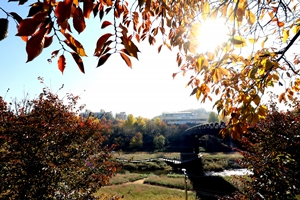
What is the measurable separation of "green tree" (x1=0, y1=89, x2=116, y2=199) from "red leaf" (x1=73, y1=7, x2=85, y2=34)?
6323 millimetres

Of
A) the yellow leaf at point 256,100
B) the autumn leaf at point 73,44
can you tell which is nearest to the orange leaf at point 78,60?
the autumn leaf at point 73,44

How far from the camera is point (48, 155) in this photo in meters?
6.77

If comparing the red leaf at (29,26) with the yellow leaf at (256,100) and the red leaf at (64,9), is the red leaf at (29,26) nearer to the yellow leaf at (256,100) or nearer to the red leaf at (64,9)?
the red leaf at (64,9)

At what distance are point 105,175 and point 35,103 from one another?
414cm

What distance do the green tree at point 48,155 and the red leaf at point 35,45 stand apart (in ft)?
20.8

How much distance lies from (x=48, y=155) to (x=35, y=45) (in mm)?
6860

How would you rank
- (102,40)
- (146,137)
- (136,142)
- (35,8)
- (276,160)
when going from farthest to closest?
(146,137), (136,142), (276,160), (102,40), (35,8)

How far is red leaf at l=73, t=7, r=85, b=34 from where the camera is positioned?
3.80 feet

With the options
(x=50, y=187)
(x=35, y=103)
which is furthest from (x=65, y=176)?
(x=35, y=103)

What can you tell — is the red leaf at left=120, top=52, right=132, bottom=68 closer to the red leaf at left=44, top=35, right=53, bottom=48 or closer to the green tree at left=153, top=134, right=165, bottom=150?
the red leaf at left=44, top=35, right=53, bottom=48

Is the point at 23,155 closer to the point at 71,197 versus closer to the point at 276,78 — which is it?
the point at 71,197

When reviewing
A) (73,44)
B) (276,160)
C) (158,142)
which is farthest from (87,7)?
(158,142)

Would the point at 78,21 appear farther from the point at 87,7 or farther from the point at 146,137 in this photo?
the point at 146,137

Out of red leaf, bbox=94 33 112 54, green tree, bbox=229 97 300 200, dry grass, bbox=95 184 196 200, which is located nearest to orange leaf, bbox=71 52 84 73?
red leaf, bbox=94 33 112 54
